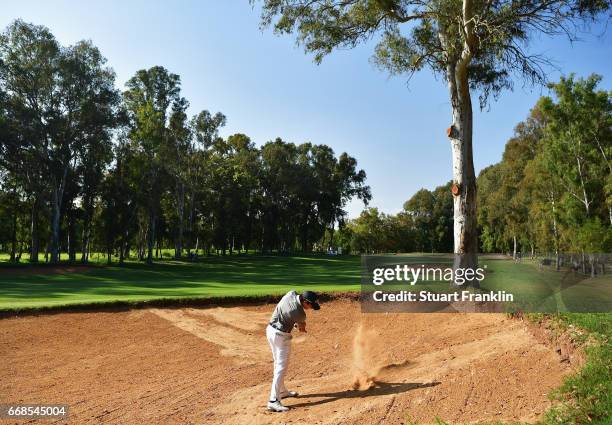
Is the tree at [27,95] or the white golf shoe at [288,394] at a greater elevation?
the tree at [27,95]

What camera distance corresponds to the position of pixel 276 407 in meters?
8.22

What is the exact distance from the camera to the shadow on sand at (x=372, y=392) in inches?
331

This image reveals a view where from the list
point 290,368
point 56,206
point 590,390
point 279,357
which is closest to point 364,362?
point 290,368

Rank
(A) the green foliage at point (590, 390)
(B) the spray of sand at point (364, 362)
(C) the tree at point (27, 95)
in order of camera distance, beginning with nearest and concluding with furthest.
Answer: (A) the green foliage at point (590, 390)
(B) the spray of sand at point (364, 362)
(C) the tree at point (27, 95)

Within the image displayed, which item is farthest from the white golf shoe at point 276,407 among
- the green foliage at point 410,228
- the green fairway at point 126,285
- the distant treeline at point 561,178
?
the green foliage at point 410,228

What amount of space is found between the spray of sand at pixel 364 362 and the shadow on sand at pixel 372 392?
0.65ft

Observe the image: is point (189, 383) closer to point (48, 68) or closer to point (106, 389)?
point (106, 389)

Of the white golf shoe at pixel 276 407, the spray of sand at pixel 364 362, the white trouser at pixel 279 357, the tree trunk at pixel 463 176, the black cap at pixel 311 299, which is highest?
the tree trunk at pixel 463 176

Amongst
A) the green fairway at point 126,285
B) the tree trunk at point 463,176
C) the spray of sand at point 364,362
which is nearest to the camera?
the spray of sand at point 364,362

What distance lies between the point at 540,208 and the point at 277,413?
42.2 m

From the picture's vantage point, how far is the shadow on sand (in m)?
8.41

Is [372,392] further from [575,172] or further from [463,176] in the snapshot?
[575,172]

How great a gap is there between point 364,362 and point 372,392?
70.2 inches

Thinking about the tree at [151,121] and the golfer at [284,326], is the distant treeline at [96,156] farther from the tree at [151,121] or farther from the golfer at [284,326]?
the golfer at [284,326]
